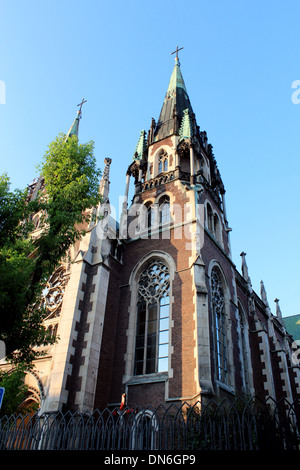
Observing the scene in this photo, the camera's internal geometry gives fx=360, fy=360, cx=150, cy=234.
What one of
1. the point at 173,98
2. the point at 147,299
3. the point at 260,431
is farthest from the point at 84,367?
the point at 173,98

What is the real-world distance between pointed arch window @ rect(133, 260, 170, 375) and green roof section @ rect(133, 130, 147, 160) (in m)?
9.51

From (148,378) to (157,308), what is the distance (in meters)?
3.23

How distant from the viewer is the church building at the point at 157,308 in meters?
14.4

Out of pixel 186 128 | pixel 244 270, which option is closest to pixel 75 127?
pixel 186 128

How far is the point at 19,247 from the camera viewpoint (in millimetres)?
11898

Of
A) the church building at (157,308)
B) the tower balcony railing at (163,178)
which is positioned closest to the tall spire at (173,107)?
the church building at (157,308)

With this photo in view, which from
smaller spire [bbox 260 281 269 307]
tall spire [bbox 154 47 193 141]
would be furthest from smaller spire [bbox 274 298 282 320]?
tall spire [bbox 154 47 193 141]

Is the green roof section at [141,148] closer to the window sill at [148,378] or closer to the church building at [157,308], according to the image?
the church building at [157,308]

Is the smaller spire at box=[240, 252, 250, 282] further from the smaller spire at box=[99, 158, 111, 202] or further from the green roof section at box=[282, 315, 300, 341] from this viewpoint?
the green roof section at box=[282, 315, 300, 341]

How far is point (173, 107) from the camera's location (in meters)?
27.9

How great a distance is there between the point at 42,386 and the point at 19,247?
6.28m

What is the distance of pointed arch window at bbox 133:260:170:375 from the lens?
1579cm

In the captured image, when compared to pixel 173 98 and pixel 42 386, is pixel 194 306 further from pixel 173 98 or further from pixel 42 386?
pixel 173 98

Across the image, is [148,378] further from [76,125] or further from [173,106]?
[76,125]
